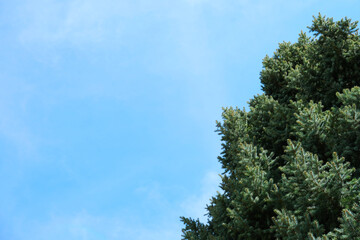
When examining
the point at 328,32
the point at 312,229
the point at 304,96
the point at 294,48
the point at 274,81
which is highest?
the point at 294,48

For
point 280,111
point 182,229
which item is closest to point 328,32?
point 280,111

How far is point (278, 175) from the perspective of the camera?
1366cm

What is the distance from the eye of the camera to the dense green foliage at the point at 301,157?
403 inches

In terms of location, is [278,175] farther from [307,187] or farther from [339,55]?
[339,55]

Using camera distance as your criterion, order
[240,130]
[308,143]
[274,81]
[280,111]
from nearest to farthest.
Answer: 1. [308,143]
2. [280,111]
3. [240,130]
4. [274,81]

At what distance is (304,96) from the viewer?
15.8 m

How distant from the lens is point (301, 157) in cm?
1065

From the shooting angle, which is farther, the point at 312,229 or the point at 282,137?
the point at 282,137

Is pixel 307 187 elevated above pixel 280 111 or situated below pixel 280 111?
below

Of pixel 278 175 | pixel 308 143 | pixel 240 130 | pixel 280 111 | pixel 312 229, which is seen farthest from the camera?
pixel 240 130

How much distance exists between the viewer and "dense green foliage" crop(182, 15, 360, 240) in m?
10.2

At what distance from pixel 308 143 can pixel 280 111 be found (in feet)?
8.98

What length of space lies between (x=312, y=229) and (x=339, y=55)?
7.97m

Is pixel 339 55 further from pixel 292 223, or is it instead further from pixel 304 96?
pixel 292 223
